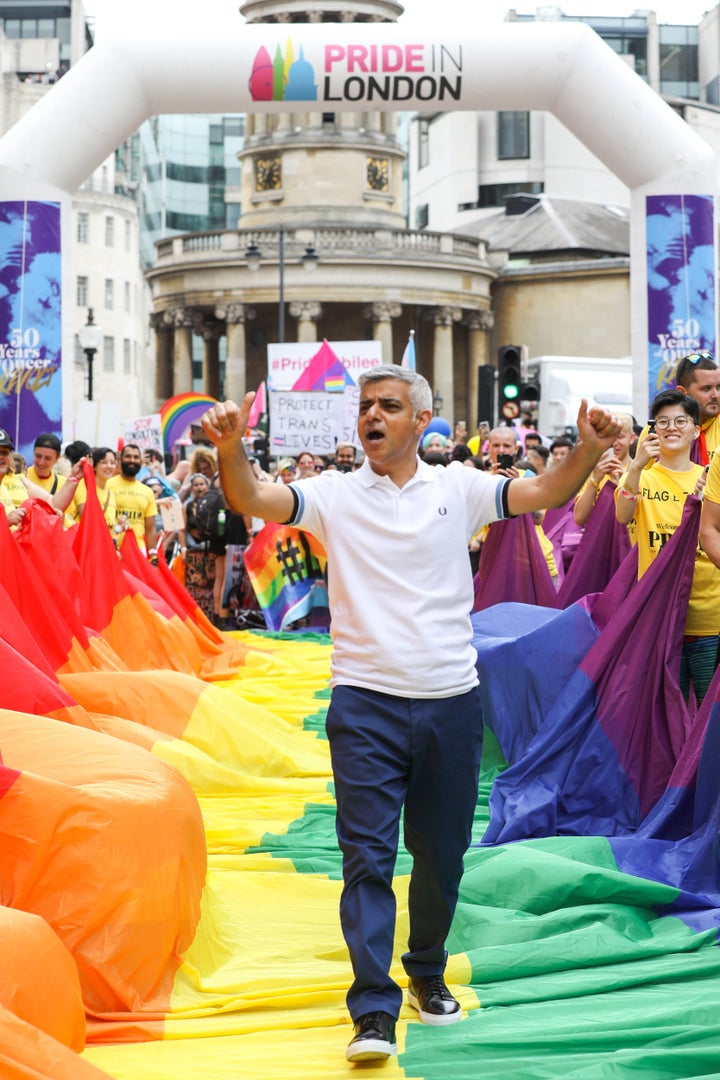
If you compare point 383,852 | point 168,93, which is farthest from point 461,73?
point 383,852

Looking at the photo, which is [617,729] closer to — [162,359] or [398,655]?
[398,655]

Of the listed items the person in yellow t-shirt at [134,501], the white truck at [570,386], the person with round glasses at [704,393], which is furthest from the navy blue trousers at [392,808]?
the white truck at [570,386]

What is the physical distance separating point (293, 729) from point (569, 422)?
91.3 ft

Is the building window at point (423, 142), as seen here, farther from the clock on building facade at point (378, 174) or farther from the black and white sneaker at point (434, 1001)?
the black and white sneaker at point (434, 1001)

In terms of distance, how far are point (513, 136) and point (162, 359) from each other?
22.1 meters

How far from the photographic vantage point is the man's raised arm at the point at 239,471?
4.27 meters

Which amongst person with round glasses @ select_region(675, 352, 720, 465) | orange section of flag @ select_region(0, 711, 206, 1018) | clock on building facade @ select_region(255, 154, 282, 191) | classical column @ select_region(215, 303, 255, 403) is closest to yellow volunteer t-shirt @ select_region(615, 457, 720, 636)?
person with round glasses @ select_region(675, 352, 720, 465)

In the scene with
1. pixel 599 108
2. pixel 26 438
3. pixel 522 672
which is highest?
pixel 599 108

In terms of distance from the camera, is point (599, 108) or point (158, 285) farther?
point (158, 285)

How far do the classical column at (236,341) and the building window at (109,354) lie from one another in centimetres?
1846

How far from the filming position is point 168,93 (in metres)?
18.1

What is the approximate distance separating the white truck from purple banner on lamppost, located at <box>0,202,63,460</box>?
1941cm

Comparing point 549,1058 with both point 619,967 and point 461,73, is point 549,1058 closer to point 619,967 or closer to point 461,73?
point 619,967

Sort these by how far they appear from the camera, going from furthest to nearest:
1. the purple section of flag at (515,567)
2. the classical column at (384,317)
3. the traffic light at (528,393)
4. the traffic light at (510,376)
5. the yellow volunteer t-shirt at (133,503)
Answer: the classical column at (384,317)
the traffic light at (528,393)
the traffic light at (510,376)
the yellow volunteer t-shirt at (133,503)
the purple section of flag at (515,567)
